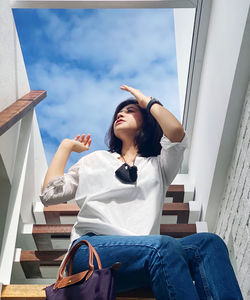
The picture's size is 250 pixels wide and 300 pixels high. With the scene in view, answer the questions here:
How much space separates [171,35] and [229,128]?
151cm

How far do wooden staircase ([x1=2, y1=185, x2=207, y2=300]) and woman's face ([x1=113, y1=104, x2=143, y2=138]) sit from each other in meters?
0.69

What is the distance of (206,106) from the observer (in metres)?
2.71

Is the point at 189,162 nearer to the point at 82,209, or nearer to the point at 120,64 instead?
the point at 120,64

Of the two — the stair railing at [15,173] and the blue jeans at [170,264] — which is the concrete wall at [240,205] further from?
the stair railing at [15,173]

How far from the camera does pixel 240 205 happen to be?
198 cm

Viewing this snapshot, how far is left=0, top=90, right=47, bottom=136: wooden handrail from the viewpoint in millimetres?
2076

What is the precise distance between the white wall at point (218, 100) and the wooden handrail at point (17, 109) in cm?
112

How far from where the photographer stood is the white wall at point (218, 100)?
202 centimetres

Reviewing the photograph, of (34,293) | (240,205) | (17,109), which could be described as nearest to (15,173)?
(17,109)

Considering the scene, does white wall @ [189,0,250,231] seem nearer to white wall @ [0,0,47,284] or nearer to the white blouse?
the white blouse

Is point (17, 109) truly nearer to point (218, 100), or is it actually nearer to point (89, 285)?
point (218, 100)

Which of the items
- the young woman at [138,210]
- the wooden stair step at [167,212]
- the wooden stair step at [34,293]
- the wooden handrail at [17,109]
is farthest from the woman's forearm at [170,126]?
the wooden stair step at [167,212]

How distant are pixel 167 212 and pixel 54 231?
2.42ft

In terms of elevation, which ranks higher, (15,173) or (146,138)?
(146,138)
